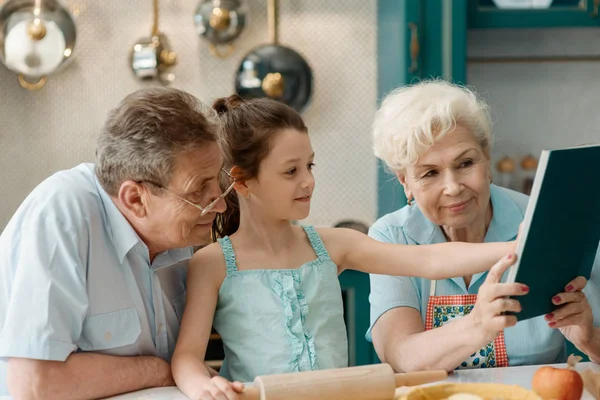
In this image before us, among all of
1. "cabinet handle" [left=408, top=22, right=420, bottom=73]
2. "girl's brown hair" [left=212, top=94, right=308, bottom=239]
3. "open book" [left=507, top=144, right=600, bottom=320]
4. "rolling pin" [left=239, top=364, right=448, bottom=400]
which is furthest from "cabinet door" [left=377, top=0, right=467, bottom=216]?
"rolling pin" [left=239, top=364, right=448, bottom=400]

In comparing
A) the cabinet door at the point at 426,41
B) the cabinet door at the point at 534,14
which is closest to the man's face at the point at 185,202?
the cabinet door at the point at 426,41

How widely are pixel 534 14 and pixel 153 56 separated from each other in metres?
1.47

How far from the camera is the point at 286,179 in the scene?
1746 millimetres

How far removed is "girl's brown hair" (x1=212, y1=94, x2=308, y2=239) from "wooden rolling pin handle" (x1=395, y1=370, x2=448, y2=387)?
0.59 metres

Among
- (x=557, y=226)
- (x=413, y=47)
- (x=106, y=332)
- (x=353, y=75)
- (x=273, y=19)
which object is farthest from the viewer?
(x=353, y=75)

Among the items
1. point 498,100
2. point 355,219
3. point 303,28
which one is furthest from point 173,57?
point 498,100

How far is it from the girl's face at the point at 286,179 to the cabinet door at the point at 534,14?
1718mm

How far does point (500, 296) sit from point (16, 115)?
236 centimetres

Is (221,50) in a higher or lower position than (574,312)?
higher

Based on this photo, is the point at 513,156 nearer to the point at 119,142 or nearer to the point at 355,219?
the point at 355,219

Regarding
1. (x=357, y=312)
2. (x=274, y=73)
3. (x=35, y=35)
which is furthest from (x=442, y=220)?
(x=35, y=35)

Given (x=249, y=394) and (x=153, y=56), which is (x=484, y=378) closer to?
(x=249, y=394)

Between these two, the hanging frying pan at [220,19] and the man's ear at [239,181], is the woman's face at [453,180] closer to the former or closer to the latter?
the man's ear at [239,181]

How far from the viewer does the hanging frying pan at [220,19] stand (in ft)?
10.7
